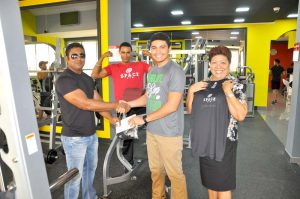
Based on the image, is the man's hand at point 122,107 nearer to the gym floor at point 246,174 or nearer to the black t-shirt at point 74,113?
the black t-shirt at point 74,113

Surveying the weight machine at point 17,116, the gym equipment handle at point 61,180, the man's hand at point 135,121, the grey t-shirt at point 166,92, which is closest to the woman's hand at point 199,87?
the grey t-shirt at point 166,92

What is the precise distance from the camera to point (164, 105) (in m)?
2.01

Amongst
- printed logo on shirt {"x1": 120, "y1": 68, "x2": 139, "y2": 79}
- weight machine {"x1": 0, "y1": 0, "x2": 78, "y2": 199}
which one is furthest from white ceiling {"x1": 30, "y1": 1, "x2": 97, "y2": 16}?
weight machine {"x1": 0, "y1": 0, "x2": 78, "y2": 199}

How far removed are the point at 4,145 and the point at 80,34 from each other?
712 cm

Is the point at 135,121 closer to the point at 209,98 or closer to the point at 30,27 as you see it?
the point at 209,98

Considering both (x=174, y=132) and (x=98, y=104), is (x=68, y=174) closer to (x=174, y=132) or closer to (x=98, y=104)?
(x=98, y=104)

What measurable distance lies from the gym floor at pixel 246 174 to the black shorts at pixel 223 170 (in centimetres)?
90

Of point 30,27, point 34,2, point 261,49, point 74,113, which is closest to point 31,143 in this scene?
point 74,113

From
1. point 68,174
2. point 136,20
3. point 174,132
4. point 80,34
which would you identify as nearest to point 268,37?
point 136,20

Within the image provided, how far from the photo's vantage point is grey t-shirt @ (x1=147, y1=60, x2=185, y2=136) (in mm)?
2010

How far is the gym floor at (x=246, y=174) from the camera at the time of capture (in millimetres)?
2730

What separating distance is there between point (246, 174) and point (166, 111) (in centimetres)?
195

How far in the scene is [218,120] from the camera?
172 cm

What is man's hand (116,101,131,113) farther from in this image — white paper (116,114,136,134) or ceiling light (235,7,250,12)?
ceiling light (235,7,250,12)
